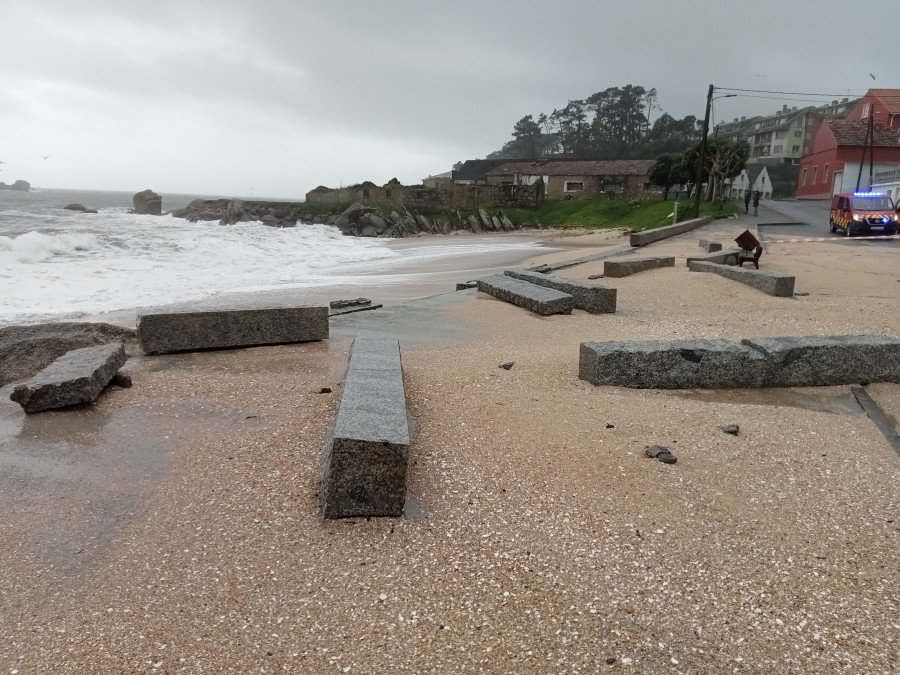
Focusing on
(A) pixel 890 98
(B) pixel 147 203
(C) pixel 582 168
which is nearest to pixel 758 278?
(C) pixel 582 168

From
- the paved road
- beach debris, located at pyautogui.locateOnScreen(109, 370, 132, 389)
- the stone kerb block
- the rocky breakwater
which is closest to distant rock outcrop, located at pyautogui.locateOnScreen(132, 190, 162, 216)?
the rocky breakwater

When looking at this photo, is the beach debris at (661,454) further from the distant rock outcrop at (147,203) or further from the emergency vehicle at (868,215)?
the distant rock outcrop at (147,203)

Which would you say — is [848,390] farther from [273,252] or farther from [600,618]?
[273,252]

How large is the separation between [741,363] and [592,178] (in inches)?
2007

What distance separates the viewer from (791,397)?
5.77m

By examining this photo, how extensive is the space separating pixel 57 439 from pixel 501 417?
3496 mm

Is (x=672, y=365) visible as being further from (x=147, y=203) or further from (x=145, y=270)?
(x=147, y=203)

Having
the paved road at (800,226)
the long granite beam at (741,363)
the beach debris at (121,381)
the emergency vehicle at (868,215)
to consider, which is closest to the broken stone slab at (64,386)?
the beach debris at (121,381)

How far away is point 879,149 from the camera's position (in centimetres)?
4356

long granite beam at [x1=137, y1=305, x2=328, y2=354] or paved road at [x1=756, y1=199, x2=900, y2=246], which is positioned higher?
paved road at [x1=756, y1=199, x2=900, y2=246]

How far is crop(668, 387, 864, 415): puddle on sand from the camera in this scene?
18.2 ft

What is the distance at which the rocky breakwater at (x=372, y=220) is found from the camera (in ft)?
149

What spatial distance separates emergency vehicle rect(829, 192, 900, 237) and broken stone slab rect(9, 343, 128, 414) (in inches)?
1027

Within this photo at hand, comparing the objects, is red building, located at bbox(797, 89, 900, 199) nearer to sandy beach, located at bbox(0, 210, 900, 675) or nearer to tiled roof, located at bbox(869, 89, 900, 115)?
tiled roof, located at bbox(869, 89, 900, 115)
